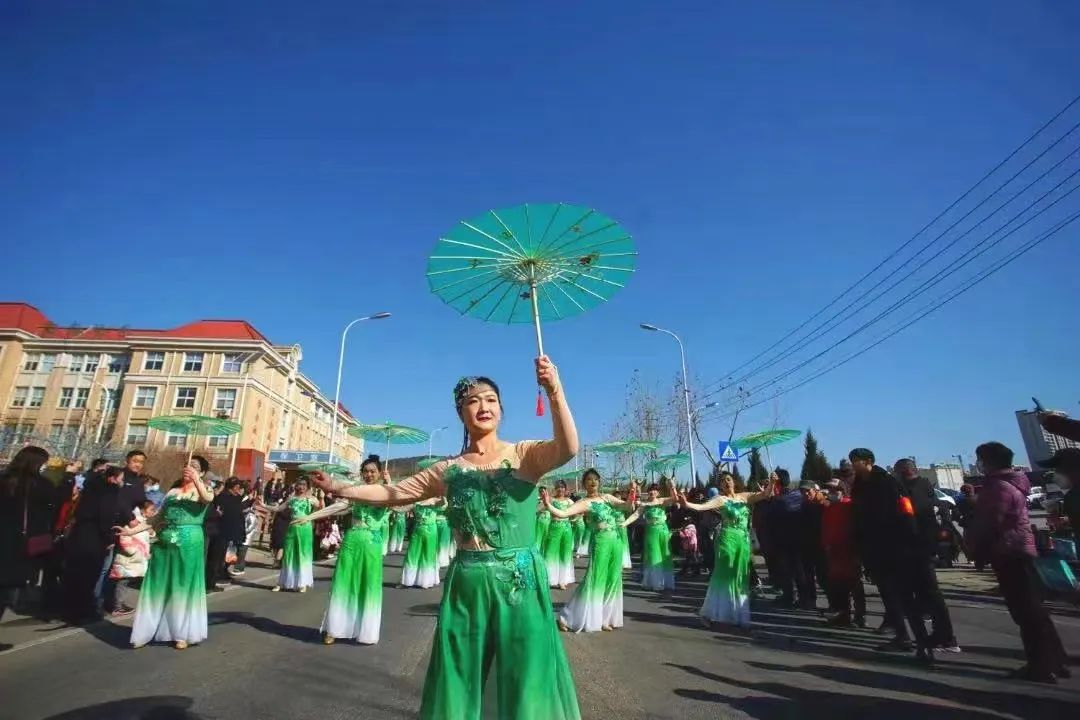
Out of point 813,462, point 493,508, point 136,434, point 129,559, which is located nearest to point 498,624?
point 493,508

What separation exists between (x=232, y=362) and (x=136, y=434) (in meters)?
9.40

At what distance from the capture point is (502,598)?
104 inches

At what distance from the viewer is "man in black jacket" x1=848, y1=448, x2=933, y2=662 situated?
22.0 feet

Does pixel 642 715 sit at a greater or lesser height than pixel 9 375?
lesser

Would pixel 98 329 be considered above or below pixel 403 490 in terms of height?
above

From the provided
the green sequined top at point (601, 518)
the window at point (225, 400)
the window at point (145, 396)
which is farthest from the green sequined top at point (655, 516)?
the window at point (145, 396)

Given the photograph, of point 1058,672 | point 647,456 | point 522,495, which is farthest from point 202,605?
point 647,456

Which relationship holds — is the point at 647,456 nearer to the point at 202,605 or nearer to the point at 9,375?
the point at 202,605

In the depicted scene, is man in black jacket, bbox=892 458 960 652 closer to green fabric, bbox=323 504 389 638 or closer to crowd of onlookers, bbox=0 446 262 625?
green fabric, bbox=323 504 389 638

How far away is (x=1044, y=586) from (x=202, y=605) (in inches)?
363

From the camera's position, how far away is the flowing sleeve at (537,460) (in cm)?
278

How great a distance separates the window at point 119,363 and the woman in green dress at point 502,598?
60200mm

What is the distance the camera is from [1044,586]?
563 centimetres

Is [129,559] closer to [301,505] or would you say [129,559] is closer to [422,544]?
[301,505]
